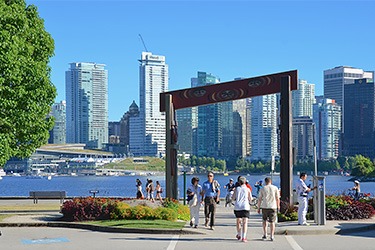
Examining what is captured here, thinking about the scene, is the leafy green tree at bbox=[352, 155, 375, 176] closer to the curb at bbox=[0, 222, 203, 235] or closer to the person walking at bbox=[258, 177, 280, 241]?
the curb at bbox=[0, 222, 203, 235]

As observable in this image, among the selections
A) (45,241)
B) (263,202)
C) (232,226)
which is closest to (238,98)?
(232,226)

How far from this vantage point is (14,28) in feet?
96.7

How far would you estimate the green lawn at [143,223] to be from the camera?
24734mm

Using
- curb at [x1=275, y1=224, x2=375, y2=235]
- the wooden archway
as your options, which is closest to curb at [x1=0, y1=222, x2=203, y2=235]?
curb at [x1=275, y1=224, x2=375, y2=235]

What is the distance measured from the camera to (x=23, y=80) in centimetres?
3058

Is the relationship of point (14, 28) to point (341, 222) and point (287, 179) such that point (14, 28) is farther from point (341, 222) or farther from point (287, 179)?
point (341, 222)

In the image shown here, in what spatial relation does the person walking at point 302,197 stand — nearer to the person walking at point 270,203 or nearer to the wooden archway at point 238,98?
the person walking at point 270,203

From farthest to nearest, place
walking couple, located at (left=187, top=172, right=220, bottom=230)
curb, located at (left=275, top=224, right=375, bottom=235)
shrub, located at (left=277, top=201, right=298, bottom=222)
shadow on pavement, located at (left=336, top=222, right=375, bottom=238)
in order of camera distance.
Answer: shrub, located at (left=277, top=201, right=298, bottom=222), walking couple, located at (left=187, top=172, right=220, bottom=230), shadow on pavement, located at (left=336, top=222, right=375, bottom=238), curb, located at (left=275, top=224, right=375, bottom=235)

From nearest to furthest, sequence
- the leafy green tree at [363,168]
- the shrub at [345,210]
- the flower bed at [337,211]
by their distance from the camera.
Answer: the flower bed at [337,211]
the shrub at [345,210]
the leafy green tree at [363,168]

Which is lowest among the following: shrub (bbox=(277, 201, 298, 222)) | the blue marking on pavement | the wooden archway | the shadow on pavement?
the blue marking on pavement

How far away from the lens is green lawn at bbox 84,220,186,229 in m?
24.7

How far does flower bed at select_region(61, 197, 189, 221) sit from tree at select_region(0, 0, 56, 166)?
3.62 m

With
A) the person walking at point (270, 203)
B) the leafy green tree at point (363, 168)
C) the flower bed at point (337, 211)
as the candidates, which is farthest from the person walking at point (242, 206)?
the leafy green tree at point (363, 168)

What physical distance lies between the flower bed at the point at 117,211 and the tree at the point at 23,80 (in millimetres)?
3624
